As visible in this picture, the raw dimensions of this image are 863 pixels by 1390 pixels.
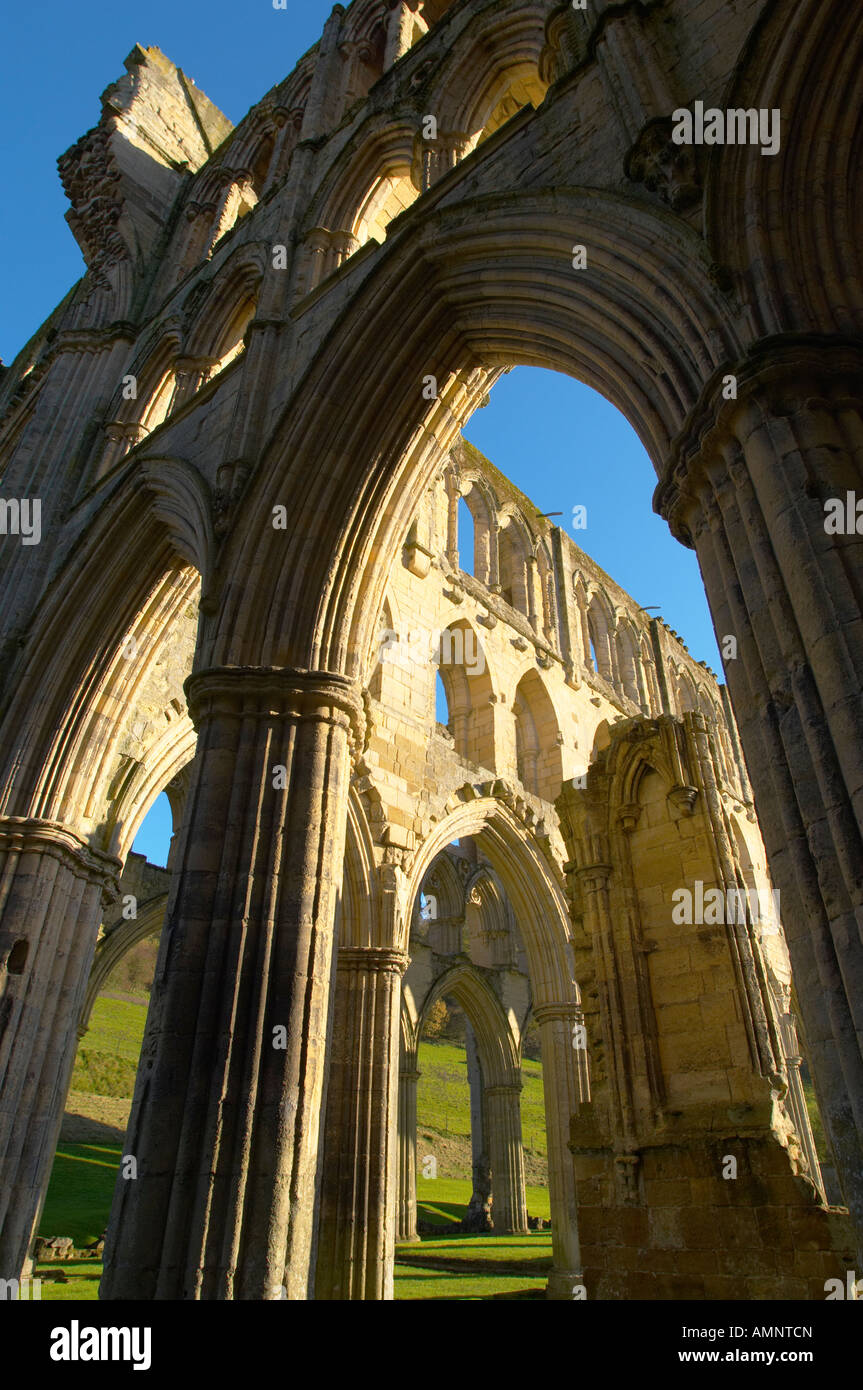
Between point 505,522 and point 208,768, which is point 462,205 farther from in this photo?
point 505,522

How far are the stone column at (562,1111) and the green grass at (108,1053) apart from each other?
11863 mm

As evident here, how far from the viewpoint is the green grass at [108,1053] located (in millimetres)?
21594

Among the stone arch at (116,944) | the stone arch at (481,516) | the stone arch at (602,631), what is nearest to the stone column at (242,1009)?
the stone arch at (116,944)

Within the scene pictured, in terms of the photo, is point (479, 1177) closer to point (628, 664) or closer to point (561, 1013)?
point (561, 1013)

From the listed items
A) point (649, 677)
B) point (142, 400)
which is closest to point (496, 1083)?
point (649, 677)

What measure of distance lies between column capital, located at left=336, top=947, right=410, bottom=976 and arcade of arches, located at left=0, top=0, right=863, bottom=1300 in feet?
0.12

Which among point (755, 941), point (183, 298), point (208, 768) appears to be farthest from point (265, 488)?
point (183, 298)

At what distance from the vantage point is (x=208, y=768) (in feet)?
19.3

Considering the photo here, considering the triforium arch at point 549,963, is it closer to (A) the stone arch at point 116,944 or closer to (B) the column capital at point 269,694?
(A) the stone arch at point 116,944

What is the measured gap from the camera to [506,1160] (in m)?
17.0

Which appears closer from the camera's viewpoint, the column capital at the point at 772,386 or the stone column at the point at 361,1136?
the column capital at the point at 772,386

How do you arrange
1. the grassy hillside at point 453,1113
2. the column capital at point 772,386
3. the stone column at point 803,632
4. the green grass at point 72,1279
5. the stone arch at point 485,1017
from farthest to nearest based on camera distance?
the grassy hillside at point 453,1113 → the stone arch at point 485,1017 → the green grass at point 72,1279 → the column capital at point 772,386 → the stone column at point 803,632

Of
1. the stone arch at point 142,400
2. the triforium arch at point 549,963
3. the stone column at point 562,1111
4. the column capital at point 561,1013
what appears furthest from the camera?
the column capital at point 561,1013

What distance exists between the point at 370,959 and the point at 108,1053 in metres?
15.7
